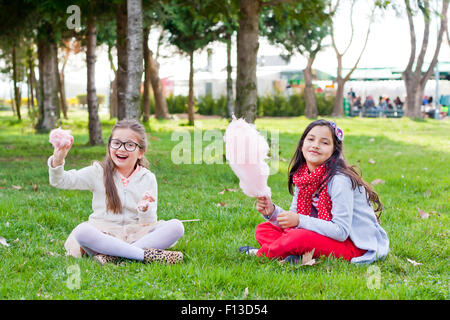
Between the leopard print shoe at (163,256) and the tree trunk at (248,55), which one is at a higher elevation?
the tree trunk at (248,55)

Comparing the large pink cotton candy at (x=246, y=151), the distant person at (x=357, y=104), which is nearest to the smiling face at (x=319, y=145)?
the large pink cotton candy at (x=246, y=151)

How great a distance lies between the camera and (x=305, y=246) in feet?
12.6

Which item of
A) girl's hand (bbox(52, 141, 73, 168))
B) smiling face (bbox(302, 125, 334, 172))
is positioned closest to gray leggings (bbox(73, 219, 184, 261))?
girl's hand (bbox(52, 141, 73, 168))

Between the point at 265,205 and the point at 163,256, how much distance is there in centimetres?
83

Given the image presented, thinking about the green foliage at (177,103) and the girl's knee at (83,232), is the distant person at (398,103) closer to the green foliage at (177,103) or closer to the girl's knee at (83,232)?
the green foliage at (177,103)

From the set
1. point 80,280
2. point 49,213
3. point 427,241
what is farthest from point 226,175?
point 80,280

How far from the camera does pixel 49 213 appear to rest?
5.27 metres

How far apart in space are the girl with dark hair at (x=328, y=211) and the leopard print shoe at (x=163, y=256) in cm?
62

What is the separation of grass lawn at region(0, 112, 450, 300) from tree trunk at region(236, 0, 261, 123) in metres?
1.27

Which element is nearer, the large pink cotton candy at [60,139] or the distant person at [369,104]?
the large pink cotton candy at [60,139]

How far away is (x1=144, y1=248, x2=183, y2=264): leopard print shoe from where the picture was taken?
150 inches

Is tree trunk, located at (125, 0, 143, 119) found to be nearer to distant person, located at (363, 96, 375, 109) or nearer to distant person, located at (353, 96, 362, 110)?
distant person, located at (363, 96, 375, 109)

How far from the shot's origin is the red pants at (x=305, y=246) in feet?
12.6
